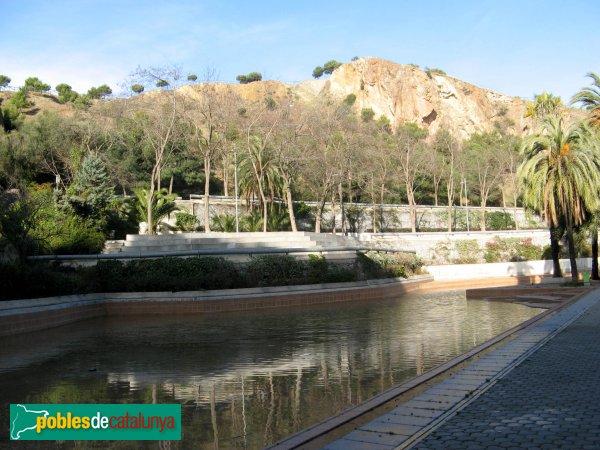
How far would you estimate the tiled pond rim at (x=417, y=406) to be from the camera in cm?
557

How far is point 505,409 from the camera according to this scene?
6.36 metres

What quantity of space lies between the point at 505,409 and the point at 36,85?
388ft

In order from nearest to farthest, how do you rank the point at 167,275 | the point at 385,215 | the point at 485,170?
the point at 167,275
the point at 385,215
the point at 485,170

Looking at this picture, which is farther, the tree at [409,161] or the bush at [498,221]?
the bush at [498,221]

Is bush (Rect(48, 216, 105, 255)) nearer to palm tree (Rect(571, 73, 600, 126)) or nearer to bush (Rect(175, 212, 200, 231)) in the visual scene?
bush (Rect(175, 212, 200, 231))

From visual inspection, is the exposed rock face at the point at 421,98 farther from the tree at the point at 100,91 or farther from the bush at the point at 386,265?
the bush at the point at 386,265

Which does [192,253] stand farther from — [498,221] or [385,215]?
[498,221]

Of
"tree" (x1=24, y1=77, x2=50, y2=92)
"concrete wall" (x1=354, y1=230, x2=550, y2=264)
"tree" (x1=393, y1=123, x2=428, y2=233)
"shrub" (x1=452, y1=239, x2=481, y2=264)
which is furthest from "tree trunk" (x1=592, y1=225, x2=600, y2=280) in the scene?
"tree" (x1=24, y1=77, x2=50, y2=92)

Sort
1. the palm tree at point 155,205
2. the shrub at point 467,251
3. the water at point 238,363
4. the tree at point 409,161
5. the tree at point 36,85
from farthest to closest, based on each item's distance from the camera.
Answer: the tree at point 36,85 → the tree at point 409,161 → the shrub at point 467,251 → the palm tree at point 155,205 → the water at point 238,363

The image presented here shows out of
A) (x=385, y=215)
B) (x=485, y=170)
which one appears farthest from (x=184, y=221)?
(x=485, y=170)

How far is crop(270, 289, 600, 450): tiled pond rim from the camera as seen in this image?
Result: 5566 mm

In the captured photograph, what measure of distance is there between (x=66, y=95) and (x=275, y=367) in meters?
105

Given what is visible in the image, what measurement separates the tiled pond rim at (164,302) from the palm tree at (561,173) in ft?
26.8

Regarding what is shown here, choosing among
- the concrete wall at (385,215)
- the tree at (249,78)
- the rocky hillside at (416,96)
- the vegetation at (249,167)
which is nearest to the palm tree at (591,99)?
the vegetation at (249,167)
